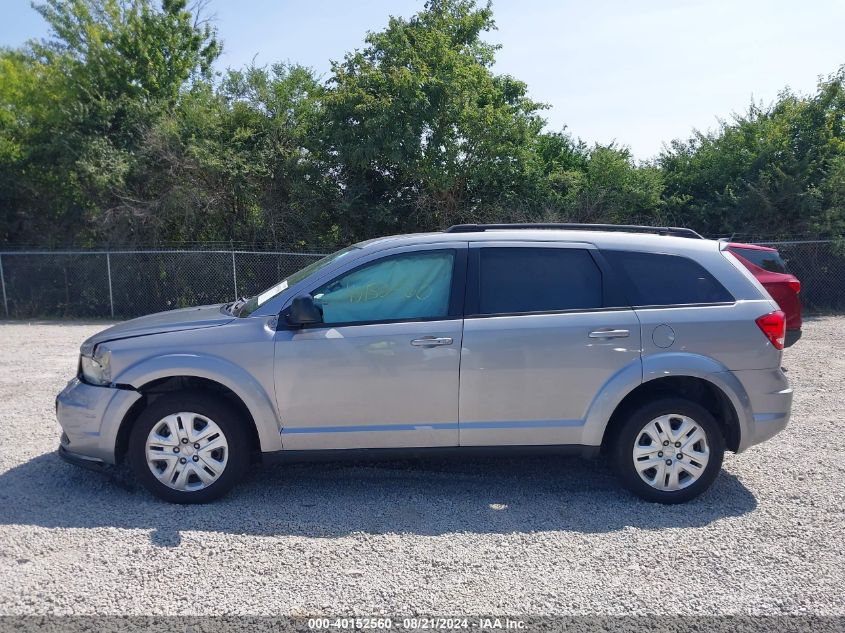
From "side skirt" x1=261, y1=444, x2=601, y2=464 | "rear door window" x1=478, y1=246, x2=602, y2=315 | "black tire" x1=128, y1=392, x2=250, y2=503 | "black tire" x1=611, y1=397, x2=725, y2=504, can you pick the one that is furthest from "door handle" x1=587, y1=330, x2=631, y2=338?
"black tire" x1=128, y1=392, x2=250, y2=503

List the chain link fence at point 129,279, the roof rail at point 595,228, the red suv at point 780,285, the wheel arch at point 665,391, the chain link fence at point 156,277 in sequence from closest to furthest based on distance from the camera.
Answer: the wheel arch at point 665,391
the roof rail at point 595,228
the red suv at point 780,285
the chain link fence at point 156,277
the chain link fence at point 129,279

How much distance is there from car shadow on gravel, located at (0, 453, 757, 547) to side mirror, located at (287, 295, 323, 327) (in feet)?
4.17

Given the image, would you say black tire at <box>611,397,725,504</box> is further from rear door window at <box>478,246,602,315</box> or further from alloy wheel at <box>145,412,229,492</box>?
alloy wheel at <box>145,412,229,492</box>

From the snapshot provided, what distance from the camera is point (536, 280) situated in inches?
194

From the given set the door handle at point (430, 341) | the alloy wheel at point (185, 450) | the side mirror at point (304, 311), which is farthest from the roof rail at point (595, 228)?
the alloy wheel at point (185, 450)

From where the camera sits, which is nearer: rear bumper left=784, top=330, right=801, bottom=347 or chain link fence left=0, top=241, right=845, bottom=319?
rear bumper left=784, top=330, right=801, bottom=347

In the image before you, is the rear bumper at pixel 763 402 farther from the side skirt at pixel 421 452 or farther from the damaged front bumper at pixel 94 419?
the damaged front bumper at pixel 94 419

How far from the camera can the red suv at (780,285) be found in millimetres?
8383

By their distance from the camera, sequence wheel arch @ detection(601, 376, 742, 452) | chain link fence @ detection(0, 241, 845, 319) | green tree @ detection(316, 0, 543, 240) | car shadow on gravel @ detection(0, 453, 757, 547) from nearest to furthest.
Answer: car shadow on gravel @ detection(0, 453, 757, 547), wheel arch @ detection(601, 376, 742, 452), green tree @ detection(316, 0, 543, 240), chain link fence @ detection(0, 241, 845, 319)

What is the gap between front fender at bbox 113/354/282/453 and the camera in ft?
15.3

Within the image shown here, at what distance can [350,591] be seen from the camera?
3.62m

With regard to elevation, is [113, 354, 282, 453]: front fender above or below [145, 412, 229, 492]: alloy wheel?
above

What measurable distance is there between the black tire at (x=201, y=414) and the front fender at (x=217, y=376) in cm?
15

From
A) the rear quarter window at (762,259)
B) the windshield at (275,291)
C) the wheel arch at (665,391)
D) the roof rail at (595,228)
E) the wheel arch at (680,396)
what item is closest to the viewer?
the wheel arch at (665,391)
